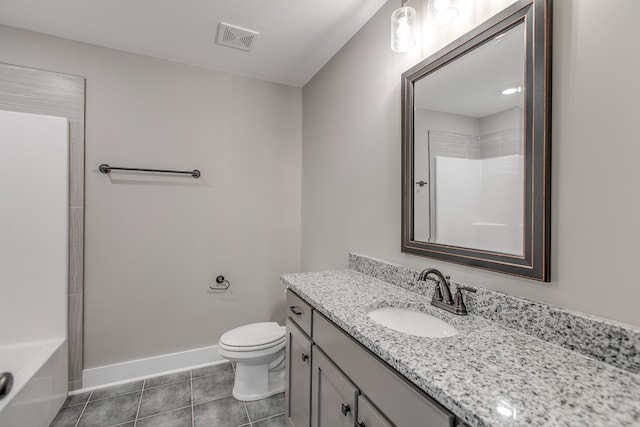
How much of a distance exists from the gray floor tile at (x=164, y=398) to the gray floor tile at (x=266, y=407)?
17.0 inches

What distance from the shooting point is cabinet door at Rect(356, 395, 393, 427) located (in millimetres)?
874

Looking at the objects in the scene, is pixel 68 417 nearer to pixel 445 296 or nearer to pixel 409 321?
pixel 409 321

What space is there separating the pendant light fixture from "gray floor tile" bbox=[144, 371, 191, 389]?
8.58 ft

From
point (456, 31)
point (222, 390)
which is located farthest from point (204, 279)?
point (456, 31)

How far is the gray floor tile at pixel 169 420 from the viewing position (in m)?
1.76

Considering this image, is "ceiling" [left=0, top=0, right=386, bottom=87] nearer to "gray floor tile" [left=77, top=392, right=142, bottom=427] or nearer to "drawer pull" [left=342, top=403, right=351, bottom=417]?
"drawer pull" [left=342, top=403, right=351, bottom=417]

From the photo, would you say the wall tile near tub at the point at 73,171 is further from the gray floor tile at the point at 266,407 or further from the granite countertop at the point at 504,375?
the granite countertop at the point at 504,375

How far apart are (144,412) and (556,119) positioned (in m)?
2.59

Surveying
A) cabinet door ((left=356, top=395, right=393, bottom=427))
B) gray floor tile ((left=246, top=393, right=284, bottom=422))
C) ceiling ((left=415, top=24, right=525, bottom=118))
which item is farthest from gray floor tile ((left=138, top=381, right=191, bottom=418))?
ceiling ((left=415, top=24, right=525, bottom=118))

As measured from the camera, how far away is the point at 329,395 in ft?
3.92

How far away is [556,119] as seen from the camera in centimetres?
92

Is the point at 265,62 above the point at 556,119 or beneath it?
above

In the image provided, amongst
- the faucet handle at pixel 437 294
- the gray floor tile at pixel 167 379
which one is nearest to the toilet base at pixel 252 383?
the gray floor tile at pixel 167 379

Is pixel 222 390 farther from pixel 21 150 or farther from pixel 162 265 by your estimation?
pixel 21 150
